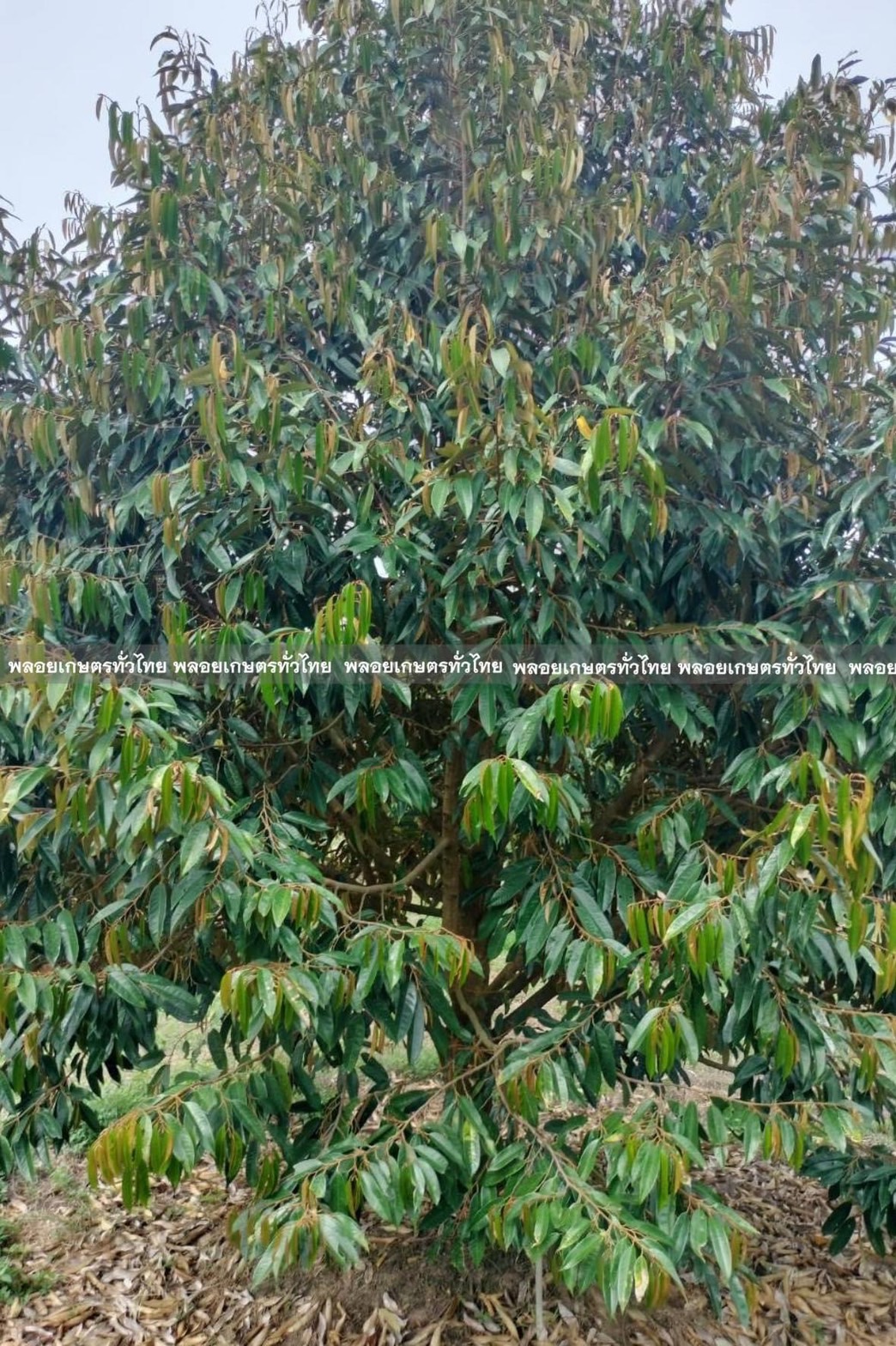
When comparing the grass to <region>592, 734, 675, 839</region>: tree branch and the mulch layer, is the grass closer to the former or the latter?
the mulch layer

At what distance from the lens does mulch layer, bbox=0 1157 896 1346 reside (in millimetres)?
2553

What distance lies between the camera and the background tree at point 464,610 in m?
1.68

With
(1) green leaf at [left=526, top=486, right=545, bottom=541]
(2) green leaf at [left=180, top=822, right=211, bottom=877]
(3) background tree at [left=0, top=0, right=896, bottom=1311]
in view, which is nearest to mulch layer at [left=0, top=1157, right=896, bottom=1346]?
(3) background tree at [left=0, top=0, right=896, bottom=1311]

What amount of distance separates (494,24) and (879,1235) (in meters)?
3.02

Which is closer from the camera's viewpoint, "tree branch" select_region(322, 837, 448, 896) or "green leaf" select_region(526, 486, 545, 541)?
"green leaf" select_region(526, 486, 545, 541)

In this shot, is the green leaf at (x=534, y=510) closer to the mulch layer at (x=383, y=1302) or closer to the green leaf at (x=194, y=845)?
the green leaf at (x=194, y=845)

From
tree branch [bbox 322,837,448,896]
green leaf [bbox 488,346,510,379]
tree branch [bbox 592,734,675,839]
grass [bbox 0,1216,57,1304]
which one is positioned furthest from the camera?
grass [bbox 0,1216,57,1304]

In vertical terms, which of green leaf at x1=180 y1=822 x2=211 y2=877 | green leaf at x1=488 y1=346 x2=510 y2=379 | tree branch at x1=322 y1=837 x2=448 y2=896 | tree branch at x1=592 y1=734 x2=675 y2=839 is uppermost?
green leaf at x1=488 y1=346 x2=510 y2=379

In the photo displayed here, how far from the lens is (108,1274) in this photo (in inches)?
115

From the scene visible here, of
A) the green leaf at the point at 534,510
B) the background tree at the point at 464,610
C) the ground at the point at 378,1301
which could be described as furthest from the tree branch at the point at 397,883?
the ground at the point at 378,1301

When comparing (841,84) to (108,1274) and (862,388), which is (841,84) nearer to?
(862,388)

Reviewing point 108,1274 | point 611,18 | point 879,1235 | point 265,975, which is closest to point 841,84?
point 611,18

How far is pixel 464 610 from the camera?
204 cm

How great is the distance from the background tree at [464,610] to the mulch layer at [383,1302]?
62 cm
